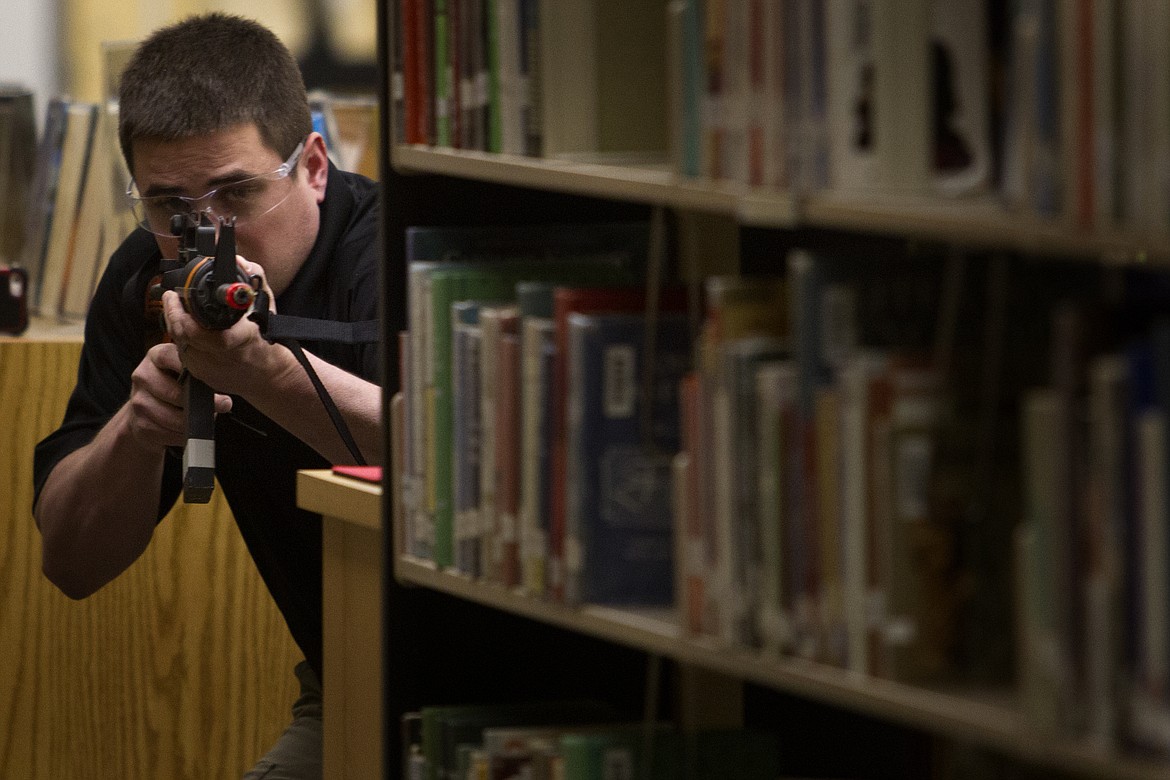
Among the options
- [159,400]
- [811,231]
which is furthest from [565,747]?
[159,400]

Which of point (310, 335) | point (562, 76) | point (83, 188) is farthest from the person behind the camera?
point (83, 188)

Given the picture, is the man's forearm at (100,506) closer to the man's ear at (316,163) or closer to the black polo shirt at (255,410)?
the black polo shirt at (255,410)

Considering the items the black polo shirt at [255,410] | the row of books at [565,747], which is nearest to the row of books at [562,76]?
the row of books at [565,747]

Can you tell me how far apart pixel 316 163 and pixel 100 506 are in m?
0.54

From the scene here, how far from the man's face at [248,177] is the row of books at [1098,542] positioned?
1.46 metres

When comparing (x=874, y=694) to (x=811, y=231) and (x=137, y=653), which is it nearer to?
(x=811, y=231)

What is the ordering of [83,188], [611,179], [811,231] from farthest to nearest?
1. [83,188]
2. [811,231]
3. [611,179]

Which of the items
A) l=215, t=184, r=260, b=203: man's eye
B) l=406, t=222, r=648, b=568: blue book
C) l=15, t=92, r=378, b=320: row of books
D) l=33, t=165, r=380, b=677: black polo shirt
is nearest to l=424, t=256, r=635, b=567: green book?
l=406, t=222, r=648, b=568: blue book

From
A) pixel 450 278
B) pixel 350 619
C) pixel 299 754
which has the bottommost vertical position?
pixel 299 754

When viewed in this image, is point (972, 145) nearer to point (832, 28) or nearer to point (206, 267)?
point (832, 28)

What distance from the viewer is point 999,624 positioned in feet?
3.57

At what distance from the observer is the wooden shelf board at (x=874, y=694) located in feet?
3.09

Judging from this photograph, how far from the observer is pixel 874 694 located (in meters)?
1.06

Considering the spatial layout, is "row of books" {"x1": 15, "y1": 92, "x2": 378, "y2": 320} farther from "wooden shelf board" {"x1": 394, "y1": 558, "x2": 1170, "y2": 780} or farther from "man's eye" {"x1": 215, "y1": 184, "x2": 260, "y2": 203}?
"wooden shelf board" {"x1": 394, "y1": 558, "x2": 1170, "y2": 780}
